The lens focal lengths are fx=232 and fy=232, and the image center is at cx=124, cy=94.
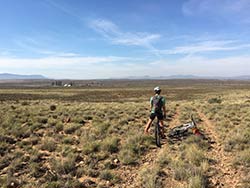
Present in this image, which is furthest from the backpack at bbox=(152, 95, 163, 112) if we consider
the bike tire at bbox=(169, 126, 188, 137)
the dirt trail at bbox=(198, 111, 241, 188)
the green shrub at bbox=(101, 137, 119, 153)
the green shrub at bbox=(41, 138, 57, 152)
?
the green shrub at bbox=(41, 138, 57, 152)

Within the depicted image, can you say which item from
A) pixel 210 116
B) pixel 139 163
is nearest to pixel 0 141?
pixel 139 163

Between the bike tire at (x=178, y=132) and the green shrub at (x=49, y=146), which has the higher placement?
the bike tire at (x=178, y=132)

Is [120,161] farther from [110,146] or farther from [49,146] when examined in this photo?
[49,146]

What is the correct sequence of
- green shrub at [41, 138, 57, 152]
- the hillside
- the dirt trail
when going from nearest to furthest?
1. the dirt trail
2. the hillside
3. green shrub at [41, 138, 57, 152]

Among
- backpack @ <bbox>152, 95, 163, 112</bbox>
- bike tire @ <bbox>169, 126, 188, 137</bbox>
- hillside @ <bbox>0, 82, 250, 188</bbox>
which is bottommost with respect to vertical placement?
hillside @ <bbox>0, 82, 250, 188</bbox>

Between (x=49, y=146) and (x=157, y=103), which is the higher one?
(x=157, y=103)

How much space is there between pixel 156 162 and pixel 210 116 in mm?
9726

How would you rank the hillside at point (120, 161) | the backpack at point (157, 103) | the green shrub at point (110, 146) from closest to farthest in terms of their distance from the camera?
the hillside at point (120, 161) < the green shrub at point (110, 146) < the backpack at point (157, 103)

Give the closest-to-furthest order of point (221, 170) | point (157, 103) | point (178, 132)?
point (221, 170)
point (157, 103)
point (178, 132)

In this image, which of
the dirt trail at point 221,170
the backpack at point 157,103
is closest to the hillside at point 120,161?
the dirt trail at point 221,170

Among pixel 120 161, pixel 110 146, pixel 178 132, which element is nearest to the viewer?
pixel 120 161

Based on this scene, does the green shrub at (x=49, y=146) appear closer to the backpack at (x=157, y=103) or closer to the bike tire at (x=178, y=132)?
the backpack at (x=157, y=103)

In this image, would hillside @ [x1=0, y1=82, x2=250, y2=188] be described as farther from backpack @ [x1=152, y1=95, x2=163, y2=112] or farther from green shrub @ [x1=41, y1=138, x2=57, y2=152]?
backpack @ [x1=152, y1=95, x2=163, y2=112]

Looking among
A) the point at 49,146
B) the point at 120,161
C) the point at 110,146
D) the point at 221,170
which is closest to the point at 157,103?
the point at 110,146
